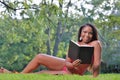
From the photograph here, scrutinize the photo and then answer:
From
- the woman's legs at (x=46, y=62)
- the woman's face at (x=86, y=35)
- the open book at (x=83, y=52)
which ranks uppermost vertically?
the woman's face at (x=86, y=35)

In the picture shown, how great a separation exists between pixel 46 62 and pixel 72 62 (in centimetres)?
35

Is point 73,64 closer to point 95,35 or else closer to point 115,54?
point 95,35

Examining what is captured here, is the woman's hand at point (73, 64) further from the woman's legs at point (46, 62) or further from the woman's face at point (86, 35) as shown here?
the woman's face at point (86, 35)

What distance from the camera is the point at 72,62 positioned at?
4.97 m

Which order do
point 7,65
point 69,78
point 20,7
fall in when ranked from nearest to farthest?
1. point 69,78
2. point 20,7
3. point 7,65

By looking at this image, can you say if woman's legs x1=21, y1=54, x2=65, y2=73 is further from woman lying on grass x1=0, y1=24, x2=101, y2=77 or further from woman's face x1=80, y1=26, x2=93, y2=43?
woman's face x1=80, y1=26, x2=93, y2=43

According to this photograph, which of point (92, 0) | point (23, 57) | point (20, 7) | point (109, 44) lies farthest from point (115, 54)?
point (20, 7)

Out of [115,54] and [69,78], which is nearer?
[69,78]

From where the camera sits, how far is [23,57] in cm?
3469

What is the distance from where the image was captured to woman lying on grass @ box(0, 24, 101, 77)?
497cm

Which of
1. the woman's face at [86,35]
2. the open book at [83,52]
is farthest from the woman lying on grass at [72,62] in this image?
the open book at [83,52]

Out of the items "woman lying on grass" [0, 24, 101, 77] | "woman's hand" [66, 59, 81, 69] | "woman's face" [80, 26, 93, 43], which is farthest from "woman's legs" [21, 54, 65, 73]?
"woman's face" [80, 26, 93, 43]

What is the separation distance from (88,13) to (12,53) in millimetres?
7557

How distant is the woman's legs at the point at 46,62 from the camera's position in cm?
508
